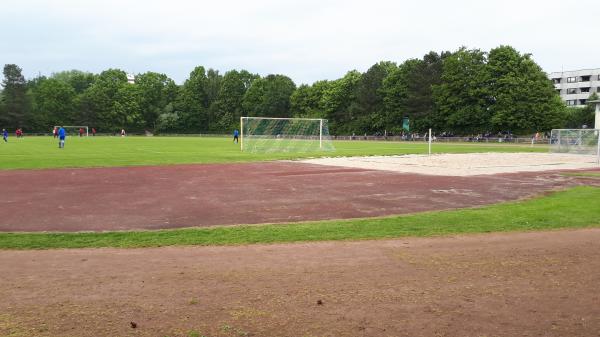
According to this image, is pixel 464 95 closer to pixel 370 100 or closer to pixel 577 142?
pixel 370 100

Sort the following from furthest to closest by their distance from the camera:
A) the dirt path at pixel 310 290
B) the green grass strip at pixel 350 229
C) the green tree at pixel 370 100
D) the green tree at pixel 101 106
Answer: the green tree at pixel 101 106
the green tree at pixel 370 100
the green grass strip at pixel 350 229
the dirt path at pixel 310 290

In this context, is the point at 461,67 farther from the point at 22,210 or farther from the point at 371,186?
the point at 22,210

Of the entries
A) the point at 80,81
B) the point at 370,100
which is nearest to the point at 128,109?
the point at 80,81

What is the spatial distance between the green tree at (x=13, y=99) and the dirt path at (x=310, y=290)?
112120mm

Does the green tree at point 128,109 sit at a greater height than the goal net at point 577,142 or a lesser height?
greater

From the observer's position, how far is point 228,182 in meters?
18.1

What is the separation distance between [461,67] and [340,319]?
79.2 meters

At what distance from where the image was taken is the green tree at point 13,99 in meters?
103

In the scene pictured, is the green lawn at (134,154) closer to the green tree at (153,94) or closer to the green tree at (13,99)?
the green tree at (13,99)

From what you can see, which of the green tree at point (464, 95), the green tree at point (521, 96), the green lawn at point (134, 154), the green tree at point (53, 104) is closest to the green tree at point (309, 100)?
the green tree at point (464, 95)

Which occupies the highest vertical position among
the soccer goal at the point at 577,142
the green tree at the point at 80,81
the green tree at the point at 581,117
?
the green tree at the point at 80,81

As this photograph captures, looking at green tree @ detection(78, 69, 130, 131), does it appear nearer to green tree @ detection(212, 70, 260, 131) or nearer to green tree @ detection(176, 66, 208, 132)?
green tree @ detection(176, 66, 208, 132)

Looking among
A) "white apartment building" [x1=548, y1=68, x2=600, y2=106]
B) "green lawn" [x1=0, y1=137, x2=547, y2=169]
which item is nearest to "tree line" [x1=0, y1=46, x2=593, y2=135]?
"green lawn" [x1=0, y1=137, x2=547, y2=169]

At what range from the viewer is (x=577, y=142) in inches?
1649
